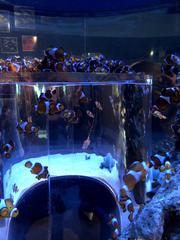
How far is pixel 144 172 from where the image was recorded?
2.43m

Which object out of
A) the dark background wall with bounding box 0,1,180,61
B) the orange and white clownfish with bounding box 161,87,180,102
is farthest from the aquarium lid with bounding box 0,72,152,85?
the dark background wall with bounding box 0,1,180,61

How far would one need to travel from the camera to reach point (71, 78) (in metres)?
3.26

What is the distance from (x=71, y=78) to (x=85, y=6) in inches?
131

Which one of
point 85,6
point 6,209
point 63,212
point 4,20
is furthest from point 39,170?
point 85,6

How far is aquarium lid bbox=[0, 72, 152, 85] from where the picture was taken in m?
3.04

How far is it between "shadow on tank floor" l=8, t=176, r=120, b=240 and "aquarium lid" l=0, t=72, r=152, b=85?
135 cm

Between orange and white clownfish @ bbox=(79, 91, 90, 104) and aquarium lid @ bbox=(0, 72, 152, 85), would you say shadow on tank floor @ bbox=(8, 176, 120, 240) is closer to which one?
orange and white clownfish @ bbox=(79, 91, 90, 104)

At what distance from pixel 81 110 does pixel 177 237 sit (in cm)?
242

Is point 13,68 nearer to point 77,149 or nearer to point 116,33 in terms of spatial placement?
point 77,149

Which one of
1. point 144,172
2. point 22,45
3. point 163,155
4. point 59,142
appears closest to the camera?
point 144,172

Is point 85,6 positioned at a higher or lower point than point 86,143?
higher

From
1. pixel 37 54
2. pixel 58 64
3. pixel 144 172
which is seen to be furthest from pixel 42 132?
pixel 37 54

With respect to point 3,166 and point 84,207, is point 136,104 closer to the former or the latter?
point 84,207

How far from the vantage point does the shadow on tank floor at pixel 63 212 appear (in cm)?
323
